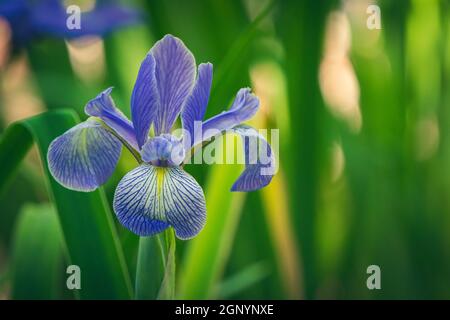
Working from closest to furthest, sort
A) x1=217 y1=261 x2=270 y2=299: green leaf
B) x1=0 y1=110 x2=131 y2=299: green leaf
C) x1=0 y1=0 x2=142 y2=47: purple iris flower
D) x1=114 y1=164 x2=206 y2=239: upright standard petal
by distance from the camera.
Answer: x1=114 y1=164 x2=206 y2=239: upright standard petal → x1=0 y1=110 x2=131 y2=299: green leaf → x1=217 y1=261 x2=270 y2=299: green leaf → x1=0 y1=0 x2=142 y2=47: purple iris flower

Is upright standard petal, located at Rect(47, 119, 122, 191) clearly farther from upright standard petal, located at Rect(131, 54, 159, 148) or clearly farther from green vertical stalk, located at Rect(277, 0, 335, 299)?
green vertical stalk, located at Rect(277, 0, 335, 299)

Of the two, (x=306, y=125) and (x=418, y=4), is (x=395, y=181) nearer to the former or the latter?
(x=306, y=125)

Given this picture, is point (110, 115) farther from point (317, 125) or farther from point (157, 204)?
point (317, 125)

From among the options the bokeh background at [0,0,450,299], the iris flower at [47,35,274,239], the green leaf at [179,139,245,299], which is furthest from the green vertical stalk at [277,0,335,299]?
the iris flower at [47,35,274,239]

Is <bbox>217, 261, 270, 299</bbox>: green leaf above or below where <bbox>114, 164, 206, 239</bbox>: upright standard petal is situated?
below

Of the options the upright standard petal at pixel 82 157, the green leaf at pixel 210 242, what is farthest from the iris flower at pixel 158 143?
the green leaf at pixel 210 242

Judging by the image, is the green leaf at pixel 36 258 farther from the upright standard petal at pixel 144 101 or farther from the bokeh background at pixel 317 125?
the upright standard petal at pixel 144 101
